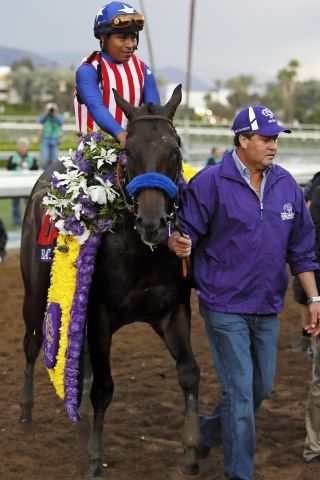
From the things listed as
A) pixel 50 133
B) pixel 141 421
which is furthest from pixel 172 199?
pixel 50 133

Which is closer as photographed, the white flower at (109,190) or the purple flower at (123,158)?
the purple flower at (123,158)

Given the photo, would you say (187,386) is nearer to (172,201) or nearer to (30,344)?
(172,201)

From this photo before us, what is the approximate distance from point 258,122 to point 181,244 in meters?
0.74

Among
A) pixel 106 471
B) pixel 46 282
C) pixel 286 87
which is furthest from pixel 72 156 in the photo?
pixel 286 87

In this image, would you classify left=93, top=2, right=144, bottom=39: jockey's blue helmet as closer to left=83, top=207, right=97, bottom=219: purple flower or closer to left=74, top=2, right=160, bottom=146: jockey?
left=74, top=2, right=160, bottom=146: jockey

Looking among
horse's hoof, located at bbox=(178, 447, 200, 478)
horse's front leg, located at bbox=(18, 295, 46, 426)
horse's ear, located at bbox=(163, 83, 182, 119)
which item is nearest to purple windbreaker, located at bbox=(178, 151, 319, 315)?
horse's ear, located at bbox=(163, 83, 182, 119)

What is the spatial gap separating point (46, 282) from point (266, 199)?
198 centimetres

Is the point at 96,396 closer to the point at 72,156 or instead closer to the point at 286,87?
the point at 72,156

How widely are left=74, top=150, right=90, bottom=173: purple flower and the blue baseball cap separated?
1006 mm

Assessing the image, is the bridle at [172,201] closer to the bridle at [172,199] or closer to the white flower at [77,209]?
the bridle at [172,199]

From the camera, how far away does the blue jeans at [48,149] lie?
16.7 metres

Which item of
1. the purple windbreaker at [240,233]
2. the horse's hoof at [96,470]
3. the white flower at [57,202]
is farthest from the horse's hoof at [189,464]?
the white flower at [57,202]

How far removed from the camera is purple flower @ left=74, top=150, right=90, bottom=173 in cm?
466

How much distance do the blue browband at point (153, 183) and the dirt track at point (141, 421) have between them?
70.2 inches
